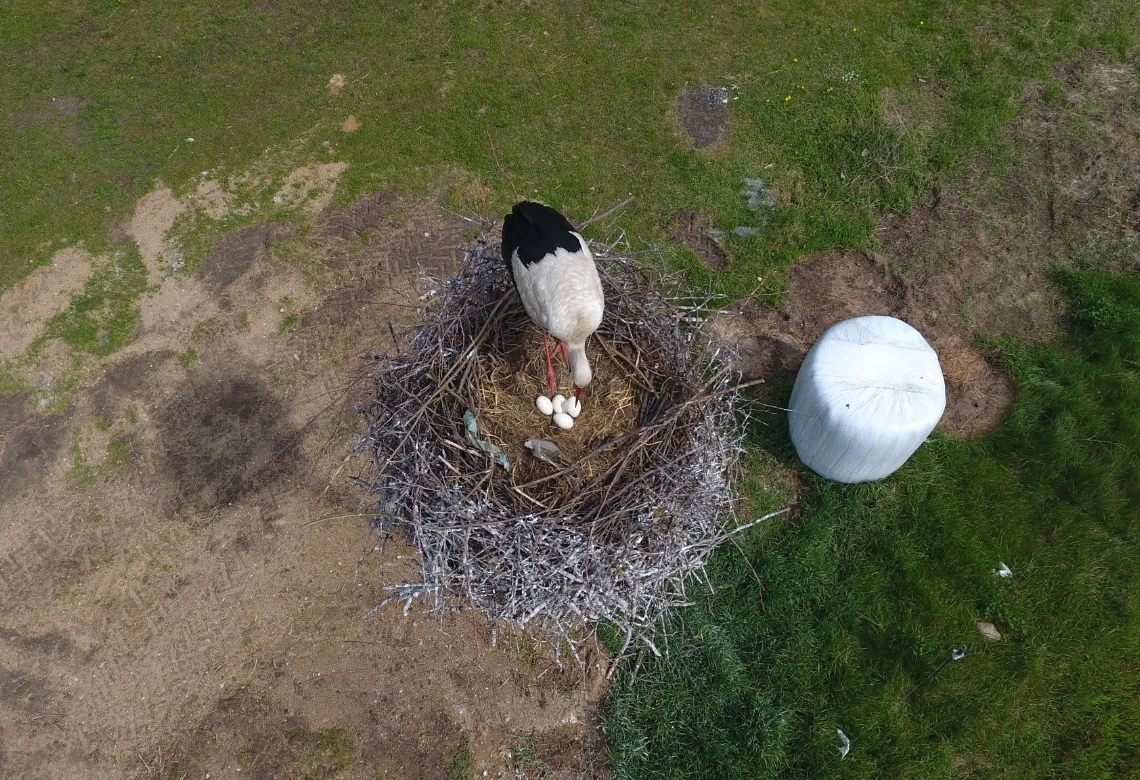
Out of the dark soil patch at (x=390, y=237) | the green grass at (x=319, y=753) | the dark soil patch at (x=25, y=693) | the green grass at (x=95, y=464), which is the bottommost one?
the green grass at (x=319, y=753)

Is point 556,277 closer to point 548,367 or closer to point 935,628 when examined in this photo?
point 548,367

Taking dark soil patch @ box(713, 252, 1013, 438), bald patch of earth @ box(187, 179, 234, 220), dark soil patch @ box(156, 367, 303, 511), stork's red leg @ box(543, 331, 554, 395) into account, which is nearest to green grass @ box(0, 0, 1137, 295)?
bald patch of earth @ box(187, 179, 234, 220)

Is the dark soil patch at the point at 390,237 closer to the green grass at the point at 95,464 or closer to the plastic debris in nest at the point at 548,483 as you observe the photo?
the plastic debris in nest at the point at 548,483

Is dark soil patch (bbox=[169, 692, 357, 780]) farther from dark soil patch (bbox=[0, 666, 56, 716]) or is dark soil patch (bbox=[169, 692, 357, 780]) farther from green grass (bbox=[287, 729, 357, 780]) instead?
dark soil patch (bbox=[0, 666, 56, 716])

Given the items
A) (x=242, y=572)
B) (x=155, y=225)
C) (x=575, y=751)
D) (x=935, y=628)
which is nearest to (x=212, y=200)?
(x=155, y=225)

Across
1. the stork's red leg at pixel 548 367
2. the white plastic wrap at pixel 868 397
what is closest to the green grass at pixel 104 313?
the stork's red leg at pixel 548 367

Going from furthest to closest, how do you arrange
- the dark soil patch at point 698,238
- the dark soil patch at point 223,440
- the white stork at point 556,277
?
the dark soil patch at point 698,238 → the dark soil patch at point 223,440 → the white stork at point 556,277
